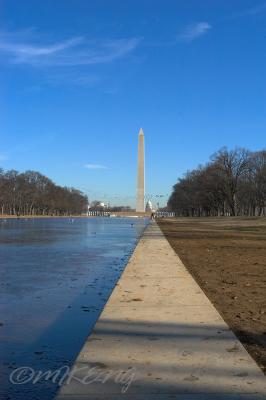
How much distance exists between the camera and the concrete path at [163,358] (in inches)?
209

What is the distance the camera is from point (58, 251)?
26.1m

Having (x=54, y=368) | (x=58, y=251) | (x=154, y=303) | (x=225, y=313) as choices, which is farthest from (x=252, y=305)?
(x=58, y=251)

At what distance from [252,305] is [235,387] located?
5330 millimetres

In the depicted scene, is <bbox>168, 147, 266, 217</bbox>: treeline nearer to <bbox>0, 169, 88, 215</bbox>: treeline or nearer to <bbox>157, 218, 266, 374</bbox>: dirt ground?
<bbox>0, 169, 88, 215</bbox>: treeline

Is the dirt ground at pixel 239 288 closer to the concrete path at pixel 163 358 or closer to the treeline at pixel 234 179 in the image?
the concrete path at pixel 163 358

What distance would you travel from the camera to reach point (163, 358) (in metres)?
6.40

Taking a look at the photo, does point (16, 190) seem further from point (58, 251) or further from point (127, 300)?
point (127, 300)

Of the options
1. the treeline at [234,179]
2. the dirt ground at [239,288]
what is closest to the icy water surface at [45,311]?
the dirt ground at [239,288]

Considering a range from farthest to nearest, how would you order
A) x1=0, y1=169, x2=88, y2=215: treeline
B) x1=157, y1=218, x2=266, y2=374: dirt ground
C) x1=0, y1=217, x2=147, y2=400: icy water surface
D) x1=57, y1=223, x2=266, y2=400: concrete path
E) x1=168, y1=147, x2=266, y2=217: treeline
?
x1=0, y1=169, x2=88, y2=215: treeline, x1=168, y1=147, x2=266, y2=217: treeline, x1=157, y1=218, x2=266, y2=374: dirt ground, x1=0, y1=217, x2=147, y2=400: icy water surface, x1=57, y1=223, x2=266, y2=400: concrete path


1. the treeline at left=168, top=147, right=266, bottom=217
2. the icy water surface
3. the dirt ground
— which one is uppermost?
the treeline at left=168, top=147, right=266, bottom=217

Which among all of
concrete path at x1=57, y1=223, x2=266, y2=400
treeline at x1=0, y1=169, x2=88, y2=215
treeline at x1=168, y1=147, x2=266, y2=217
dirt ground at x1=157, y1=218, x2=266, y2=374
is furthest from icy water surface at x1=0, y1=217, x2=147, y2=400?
treeline at x1=0, y1=169, x2=88, y2=215

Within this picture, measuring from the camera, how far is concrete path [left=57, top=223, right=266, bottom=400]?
5309mm

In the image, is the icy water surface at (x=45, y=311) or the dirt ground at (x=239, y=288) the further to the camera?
the dirt ground at (x=239, y=288)

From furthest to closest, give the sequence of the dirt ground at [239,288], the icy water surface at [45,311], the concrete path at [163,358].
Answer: the dirt ground at [239,288], the icy water surface at [45,311], the concrete path at [163,358]
